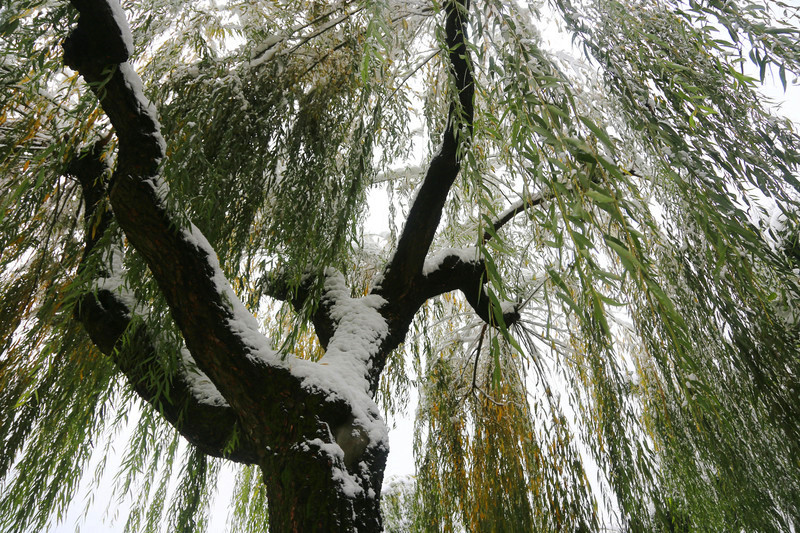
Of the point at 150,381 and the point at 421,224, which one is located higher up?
the point at 421,224

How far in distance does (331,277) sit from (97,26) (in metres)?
1.31

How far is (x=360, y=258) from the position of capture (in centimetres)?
271

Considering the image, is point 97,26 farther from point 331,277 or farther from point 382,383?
point 382,383

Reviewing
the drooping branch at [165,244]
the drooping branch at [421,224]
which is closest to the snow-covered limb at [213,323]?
the drooping branch at [165,244]

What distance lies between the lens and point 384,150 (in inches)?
78.0

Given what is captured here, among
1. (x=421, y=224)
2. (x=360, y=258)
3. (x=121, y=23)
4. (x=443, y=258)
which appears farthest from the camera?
(x=360, y=258)

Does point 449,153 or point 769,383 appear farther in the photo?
point 449,153

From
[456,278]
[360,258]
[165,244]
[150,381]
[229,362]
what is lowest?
[229,362]

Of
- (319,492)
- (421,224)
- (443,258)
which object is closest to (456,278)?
(443,258)

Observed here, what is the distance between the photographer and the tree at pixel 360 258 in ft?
4.14

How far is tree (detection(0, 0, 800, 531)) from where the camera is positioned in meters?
1.26

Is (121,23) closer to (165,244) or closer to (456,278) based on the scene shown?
(165,244)

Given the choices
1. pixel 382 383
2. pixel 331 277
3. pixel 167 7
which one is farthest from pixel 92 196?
pixel 382 383

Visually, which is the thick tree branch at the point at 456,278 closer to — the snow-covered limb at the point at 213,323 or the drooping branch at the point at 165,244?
the snow-covered limb at the point at 213,323
